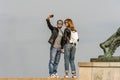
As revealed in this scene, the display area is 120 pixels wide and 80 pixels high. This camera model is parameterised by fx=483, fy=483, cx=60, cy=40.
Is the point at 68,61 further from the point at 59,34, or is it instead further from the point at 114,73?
the point at 114,73

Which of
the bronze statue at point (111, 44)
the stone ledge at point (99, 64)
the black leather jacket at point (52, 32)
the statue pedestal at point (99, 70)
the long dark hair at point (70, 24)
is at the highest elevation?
the long dark hair at point (70, 24)

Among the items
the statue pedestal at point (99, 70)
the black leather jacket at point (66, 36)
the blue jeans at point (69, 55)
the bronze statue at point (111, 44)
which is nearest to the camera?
the statue pedestal at point (99, 70)

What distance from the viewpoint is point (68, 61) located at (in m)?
16.3

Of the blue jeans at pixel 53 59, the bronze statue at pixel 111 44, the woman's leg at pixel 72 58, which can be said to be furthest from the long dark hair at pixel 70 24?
the bronze statue at pixel 111 44

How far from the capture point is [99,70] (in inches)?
559

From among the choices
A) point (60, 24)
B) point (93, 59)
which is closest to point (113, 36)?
point (93, 59)

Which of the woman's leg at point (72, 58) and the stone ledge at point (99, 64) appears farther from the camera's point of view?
the woman's leg at point (72, 58)

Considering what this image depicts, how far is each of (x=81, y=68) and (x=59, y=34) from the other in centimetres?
263

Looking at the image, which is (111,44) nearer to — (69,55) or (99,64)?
(99,64)

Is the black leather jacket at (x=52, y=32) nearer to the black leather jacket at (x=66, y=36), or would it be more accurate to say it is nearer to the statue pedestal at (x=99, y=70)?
the black leather jacket at (x=66, y=36)

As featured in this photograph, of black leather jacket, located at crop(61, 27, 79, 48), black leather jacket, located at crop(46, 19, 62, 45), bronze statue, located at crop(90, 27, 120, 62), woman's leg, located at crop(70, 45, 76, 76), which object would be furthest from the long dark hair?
bronze statue, located at crop(90, 27, 120, 62)

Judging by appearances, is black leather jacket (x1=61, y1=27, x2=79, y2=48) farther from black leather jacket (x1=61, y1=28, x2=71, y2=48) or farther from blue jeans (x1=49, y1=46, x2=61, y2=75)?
blue jeans (x1=49, y1=46, x2=61, y2=75)

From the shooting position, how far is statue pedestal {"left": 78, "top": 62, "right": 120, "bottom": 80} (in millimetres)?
14070

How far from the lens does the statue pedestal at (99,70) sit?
14.1m
